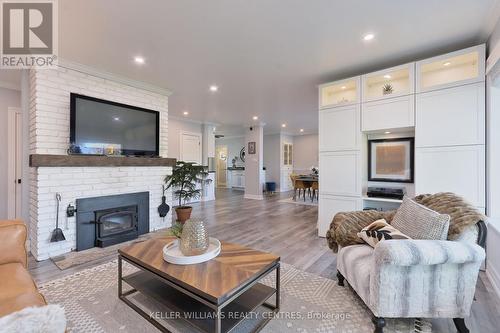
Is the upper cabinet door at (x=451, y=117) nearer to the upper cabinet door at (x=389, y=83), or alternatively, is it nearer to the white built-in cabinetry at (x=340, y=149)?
the upper cabinet door at (x=389, y=83)

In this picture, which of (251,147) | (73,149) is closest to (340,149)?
(73,149)

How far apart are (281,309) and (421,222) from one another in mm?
1249

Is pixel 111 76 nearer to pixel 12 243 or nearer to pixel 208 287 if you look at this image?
pixel 12 243

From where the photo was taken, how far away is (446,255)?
1383 mm

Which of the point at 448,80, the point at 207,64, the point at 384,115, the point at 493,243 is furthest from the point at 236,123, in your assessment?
the point at 493,243

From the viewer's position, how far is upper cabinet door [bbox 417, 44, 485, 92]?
2512mm

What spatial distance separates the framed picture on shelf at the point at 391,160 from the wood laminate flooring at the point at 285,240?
4.22 ft

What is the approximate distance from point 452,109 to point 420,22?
3.52 ft

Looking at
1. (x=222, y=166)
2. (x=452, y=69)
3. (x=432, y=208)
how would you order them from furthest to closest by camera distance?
1. (x=222, y=166)
2. (x=452, y=69)
3. (x=432, y=208)

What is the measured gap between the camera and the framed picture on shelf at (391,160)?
318 centimetres

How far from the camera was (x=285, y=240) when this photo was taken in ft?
11.3

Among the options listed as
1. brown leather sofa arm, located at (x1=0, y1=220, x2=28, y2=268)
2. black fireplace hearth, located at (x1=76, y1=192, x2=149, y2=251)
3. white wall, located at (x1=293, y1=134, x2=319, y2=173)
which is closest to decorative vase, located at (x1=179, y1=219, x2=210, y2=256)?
brown leather sofa arm, located at (x1=0, y1=220, x2=28, y2=268)

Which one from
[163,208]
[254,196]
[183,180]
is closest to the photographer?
[163,208]

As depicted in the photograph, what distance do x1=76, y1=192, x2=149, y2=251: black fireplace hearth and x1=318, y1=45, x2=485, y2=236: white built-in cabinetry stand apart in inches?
113
